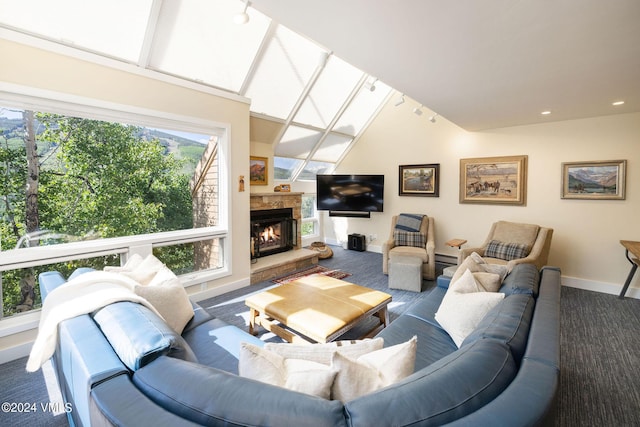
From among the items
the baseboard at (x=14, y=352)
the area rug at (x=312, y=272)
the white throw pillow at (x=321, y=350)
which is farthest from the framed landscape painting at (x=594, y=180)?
the baseboard at (x=14, y=352)

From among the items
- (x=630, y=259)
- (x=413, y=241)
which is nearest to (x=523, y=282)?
(x=630, y=259)

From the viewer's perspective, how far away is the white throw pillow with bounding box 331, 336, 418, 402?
3.17 feet

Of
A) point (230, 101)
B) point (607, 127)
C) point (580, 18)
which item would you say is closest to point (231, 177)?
point (230, 101)

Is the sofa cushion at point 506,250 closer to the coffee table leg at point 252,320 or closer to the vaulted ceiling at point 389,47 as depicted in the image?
the vaulted ceiling at point 389,47

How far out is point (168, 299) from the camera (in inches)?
75.8

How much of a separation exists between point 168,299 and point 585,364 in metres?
3.27

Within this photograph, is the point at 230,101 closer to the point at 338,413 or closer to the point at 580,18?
the point at 580,18

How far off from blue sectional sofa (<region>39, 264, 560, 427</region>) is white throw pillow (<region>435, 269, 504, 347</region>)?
381 millimetres

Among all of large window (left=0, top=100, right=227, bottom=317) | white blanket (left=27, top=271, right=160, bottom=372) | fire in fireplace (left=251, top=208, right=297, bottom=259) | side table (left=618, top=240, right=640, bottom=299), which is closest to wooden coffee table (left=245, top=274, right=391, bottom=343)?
white blanket (left=27, top=271, right=160, bottom=372)

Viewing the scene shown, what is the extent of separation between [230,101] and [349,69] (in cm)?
211

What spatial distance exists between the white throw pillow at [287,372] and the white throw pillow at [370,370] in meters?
0.04

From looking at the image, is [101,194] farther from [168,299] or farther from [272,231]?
[272,231]

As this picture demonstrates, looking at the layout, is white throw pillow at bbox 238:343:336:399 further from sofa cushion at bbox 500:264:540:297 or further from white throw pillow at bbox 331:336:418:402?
sofa cushion at bbox 500:264:540:297

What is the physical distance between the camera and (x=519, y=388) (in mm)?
850
